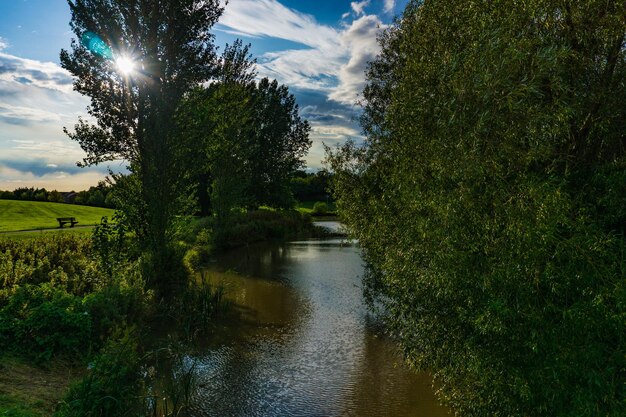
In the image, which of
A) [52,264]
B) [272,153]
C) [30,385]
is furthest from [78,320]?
[272,153]

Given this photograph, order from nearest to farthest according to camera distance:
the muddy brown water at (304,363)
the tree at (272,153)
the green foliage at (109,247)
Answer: the muddy brown water at (304,363)
the green foliage at (109,247)
the tree at (272,153)

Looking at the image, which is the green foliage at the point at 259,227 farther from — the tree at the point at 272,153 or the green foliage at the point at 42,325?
the green foliage at the point at 42,325

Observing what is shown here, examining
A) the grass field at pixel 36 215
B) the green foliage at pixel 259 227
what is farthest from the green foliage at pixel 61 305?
the grass field at pixel 36 215

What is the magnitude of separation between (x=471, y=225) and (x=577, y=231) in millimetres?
1790

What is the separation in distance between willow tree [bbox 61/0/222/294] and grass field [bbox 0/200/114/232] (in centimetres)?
1897

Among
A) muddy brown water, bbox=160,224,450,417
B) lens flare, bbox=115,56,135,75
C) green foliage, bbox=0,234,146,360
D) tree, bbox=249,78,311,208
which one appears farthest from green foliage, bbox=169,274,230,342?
tree, bbox=249,78,311,208

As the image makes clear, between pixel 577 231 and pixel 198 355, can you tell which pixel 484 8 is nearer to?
pixel 577 231

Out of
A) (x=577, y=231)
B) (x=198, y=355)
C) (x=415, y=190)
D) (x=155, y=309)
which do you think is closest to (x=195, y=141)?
(x=155, y=309)

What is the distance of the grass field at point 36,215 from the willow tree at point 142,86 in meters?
19.0

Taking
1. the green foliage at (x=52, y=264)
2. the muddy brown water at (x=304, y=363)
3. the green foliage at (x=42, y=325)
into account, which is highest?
the green foliage at (x=52, y=264)

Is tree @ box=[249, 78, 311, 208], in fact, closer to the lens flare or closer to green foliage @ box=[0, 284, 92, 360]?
the lens flare

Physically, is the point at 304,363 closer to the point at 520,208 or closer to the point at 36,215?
the point at 520,208

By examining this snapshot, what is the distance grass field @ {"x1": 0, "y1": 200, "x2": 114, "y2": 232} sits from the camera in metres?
37.8

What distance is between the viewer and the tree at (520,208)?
7.20m
